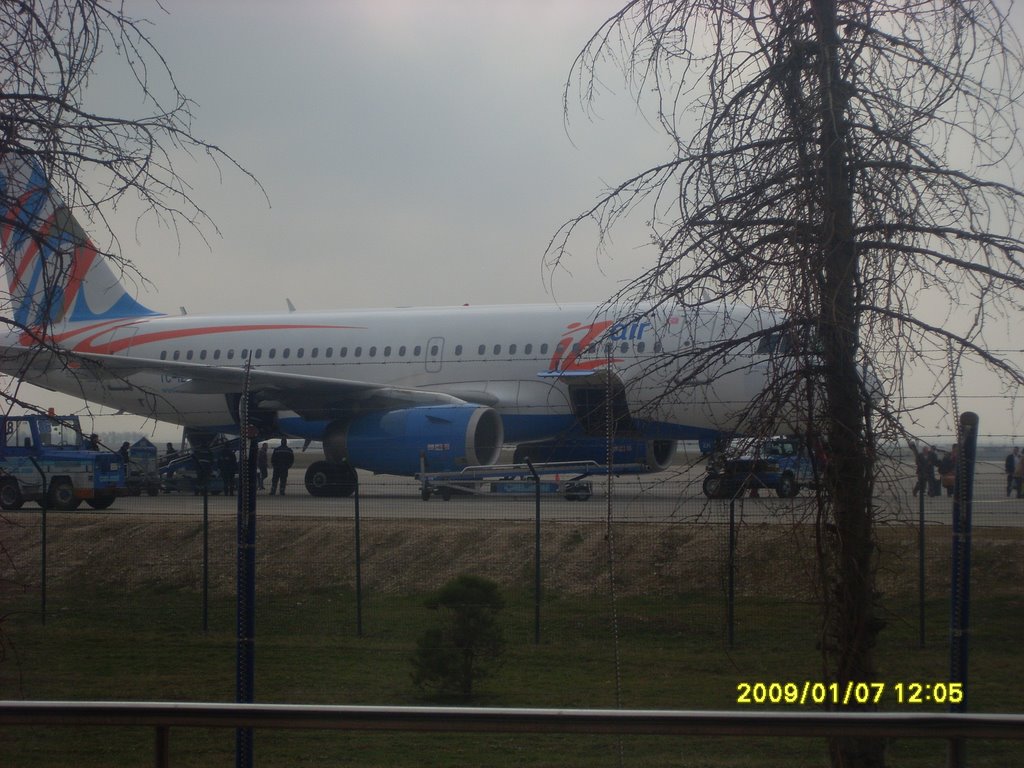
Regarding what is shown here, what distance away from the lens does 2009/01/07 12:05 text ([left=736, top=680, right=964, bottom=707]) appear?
15.3ft

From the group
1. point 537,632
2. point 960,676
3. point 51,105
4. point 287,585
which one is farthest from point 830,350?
point 287,585

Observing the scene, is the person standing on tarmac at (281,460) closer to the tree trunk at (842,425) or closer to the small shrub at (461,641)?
the small shrub at (461,641)

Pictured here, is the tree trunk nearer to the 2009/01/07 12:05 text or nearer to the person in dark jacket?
the 2009/01/07 12:05 text

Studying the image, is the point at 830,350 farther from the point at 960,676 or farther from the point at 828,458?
the point at 960,676

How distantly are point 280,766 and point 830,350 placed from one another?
147 inches

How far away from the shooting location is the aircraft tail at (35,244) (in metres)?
4.02

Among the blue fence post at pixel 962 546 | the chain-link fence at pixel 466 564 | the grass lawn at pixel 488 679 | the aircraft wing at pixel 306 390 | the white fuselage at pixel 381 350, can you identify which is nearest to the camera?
the blue fence post at pixel 962 546

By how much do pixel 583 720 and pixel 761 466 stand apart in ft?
5.66

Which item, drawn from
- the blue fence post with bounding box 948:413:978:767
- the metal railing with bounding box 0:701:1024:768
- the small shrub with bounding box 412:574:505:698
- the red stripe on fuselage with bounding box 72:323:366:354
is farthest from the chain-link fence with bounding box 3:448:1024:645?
the red stripe on fuselage with bounding box 72:323:366:354

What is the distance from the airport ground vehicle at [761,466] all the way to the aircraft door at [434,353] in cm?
1664

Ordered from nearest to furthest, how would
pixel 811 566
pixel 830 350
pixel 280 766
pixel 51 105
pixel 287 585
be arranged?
pixel 51 105, pixel 830 350, pixel 811 566, pixel 280 766, pixel 287 585

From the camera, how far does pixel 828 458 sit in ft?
14.6

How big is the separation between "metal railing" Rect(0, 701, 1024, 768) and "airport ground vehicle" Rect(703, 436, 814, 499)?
1.43 meters

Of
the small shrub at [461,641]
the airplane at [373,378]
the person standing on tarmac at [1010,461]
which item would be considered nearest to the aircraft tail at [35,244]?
the small shrub at [461,641]
